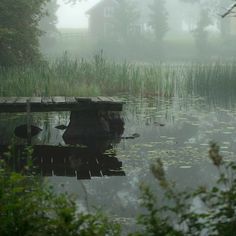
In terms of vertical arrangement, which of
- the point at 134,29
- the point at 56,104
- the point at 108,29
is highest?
the point at 108,29

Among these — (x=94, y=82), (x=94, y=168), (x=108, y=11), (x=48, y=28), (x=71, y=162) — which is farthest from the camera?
(x=108, y=11)

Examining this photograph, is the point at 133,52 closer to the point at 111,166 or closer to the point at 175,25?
the point at 175,25

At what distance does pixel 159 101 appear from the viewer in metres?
14.6

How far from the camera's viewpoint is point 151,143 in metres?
9.05

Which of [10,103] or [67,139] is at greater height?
[10,103]

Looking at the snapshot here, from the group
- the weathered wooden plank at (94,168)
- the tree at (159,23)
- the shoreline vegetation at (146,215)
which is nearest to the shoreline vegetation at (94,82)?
the weathered wooden plank at (94,168)

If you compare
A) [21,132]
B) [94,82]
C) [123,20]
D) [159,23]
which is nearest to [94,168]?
[21,132]

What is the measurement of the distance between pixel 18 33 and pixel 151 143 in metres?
9.83

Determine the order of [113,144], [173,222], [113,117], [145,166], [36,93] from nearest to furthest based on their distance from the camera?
1. [173,222]
2. [145,166]
3. [113,144]
4. [113,117]
5. [36,93]

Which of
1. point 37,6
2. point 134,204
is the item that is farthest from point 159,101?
point 134,204

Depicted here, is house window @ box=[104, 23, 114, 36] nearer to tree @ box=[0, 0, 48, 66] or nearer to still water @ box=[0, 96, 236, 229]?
tree @ box=[0, 0, 48, 66]

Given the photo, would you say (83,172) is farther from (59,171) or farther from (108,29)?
(108,29)

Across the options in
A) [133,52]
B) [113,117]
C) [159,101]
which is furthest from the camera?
[133,52]

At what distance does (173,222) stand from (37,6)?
14862 millimetres
